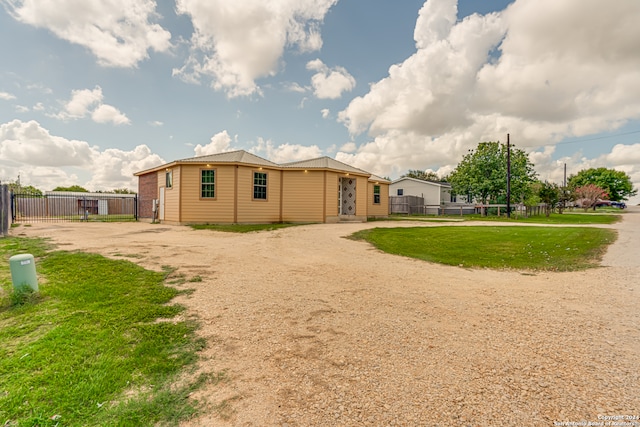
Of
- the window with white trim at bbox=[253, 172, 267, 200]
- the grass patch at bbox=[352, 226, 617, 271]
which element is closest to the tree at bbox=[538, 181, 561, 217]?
the grass patch at bbox=[352, 226, 617, 271]

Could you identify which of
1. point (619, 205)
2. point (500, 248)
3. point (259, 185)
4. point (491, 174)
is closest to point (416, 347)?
point (500, 248)

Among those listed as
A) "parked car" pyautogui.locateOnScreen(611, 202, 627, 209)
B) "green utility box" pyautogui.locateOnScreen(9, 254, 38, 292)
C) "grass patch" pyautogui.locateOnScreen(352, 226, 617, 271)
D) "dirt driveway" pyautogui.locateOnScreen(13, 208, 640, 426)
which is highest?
"parked car" pyautogui.locateOnScreen(611, 202, 627, 209)

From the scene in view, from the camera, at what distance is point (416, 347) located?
2.99 meters

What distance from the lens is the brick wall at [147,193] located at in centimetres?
1945

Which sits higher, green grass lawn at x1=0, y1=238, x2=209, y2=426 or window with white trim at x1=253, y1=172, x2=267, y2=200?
window with white trim at x1=253, y1=172, x2=267, y2=200

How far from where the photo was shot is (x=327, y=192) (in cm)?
1792

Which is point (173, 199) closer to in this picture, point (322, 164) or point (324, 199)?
point (324, 199)

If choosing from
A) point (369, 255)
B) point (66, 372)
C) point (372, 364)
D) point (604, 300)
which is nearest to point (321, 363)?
point (372, 364)

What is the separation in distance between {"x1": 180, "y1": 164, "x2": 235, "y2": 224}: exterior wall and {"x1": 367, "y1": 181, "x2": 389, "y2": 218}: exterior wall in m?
11.8

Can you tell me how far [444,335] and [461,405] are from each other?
3.95 ft

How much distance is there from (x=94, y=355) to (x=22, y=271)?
2.63 m

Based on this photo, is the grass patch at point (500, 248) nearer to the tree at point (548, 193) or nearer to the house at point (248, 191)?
the house at point (248, 191)

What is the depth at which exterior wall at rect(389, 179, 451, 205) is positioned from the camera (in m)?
34.5

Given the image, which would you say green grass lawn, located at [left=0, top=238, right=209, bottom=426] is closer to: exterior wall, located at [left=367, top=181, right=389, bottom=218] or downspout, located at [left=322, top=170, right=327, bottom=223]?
downspout, located at [left=322, top=170, right=327, bottom=223]
